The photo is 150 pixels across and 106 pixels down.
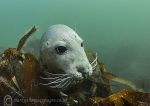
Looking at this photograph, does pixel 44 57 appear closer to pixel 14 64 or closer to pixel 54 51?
pixel 54 51

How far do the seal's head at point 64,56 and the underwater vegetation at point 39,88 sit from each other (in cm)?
20

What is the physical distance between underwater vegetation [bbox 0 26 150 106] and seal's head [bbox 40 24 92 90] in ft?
Answer: 0.64

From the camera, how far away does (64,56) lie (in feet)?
12.0

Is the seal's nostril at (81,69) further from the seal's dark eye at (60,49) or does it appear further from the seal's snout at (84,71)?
the seal's dark eye at (60,49)

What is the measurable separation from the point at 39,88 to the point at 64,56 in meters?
0.45

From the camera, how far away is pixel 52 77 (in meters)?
3.71

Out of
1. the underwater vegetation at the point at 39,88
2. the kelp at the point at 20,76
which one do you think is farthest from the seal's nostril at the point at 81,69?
the kelp at the point at 20,76

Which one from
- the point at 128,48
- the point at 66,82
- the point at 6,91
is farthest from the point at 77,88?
the point at 128,48

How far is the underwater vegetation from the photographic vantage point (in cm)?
346

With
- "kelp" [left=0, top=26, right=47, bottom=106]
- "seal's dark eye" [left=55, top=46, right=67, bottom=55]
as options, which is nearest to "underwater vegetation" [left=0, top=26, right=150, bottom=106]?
"kelp" [left=0, top=26, right=47, bottom=106]

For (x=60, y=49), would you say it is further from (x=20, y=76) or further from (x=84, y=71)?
(x=20, y=76)

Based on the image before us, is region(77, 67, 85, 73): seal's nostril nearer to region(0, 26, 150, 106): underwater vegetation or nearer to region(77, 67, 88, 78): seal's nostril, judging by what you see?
region(77, 67, 88, 78): seal's nostril

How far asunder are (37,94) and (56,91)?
21cm

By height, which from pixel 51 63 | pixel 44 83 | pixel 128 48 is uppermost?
pixel 51 63
